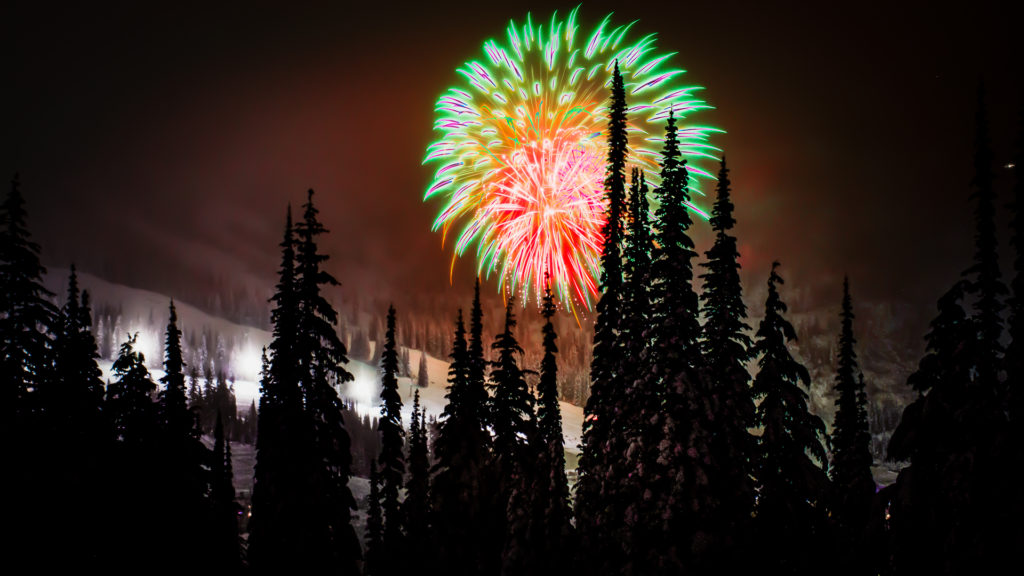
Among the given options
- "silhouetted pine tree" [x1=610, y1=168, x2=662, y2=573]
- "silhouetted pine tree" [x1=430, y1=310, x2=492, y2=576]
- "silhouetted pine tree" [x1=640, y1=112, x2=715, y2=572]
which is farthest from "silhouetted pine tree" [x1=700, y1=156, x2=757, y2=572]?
"silhouetted pine tree" [x1=430, y1=310, x2=492, y2=576]

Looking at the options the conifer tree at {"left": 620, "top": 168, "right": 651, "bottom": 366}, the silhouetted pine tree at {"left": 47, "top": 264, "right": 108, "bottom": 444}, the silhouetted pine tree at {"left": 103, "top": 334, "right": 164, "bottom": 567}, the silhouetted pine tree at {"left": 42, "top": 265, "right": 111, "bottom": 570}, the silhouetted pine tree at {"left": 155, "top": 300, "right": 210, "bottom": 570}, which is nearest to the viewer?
the silhouetted pine tree at {"left": 42, "top": 265, "right": 111, "bottom": 570}

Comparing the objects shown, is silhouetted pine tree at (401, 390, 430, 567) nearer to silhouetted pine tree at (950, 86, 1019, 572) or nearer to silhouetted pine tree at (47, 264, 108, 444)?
silhouetted pine tree at (47, 264, 108, 444)

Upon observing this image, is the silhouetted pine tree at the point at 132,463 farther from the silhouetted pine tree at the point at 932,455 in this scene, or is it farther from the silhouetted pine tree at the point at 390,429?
the silhouetted pine tree at the point at 932,455

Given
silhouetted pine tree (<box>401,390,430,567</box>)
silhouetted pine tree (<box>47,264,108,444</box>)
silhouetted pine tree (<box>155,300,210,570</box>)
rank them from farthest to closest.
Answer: silhouetted pine tree (<box>401,390,430,567</box>) < silhouetted pine tree (<box>155,300,210,570</box>) < silhouetted pine tree (<box>47,264,108,444</box>)

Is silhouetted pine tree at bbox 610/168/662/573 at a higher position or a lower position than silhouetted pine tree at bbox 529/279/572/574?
higher

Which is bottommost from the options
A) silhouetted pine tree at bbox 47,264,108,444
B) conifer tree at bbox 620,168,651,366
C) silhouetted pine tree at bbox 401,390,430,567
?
silhouetted pine tree at bbox 401,390,430,567

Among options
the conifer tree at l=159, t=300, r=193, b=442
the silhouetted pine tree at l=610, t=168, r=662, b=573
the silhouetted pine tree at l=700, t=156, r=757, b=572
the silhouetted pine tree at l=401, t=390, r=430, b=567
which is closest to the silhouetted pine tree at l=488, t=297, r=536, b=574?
the silhouetted pine tree at l=401, t=390, r=430, b=567

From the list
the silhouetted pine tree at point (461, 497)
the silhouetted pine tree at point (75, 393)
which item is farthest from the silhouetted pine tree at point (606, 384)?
the silhouetted pine tree at point (75, 393)

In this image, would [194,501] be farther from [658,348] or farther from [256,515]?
[658,348]

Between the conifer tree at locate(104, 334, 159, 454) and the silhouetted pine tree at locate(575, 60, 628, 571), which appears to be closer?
the silhouetted pine tree at locate(575, 60, 628, 571)
